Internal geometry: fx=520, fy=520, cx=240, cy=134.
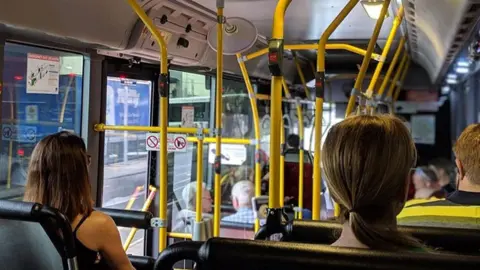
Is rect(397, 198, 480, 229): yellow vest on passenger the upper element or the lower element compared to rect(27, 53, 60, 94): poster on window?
lower

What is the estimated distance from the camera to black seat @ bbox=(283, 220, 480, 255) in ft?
5.35

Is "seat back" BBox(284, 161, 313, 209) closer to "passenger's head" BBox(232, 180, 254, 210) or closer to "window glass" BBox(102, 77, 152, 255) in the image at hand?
"passenger's head" BBox(232, 180, 254, 210)

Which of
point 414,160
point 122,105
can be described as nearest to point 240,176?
point 122,105

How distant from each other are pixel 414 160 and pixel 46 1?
2057 millimetres

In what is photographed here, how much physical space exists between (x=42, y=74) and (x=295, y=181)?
3.27 meters

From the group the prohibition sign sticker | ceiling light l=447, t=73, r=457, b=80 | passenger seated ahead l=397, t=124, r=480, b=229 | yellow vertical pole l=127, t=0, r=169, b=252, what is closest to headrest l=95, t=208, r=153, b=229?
yellow vertical pole l=127, t=0, r=169, b=252

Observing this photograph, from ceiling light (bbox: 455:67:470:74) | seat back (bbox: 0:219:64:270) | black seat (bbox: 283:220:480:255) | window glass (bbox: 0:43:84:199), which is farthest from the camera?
ceiling light (bbox: 455:67:470:74)

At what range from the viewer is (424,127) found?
25.6ft

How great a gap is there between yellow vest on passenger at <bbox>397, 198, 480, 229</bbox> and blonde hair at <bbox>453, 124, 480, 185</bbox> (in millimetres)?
173

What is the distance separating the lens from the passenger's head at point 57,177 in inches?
82.0

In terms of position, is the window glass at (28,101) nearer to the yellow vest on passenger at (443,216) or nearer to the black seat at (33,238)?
the black seat at (33,238)

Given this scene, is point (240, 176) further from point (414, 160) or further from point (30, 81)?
point (414, 160)

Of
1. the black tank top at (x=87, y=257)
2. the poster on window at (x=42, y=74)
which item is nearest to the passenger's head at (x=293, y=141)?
the poster on window at (x=42, y=74)

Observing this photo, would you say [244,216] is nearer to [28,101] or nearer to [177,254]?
[28,101]
